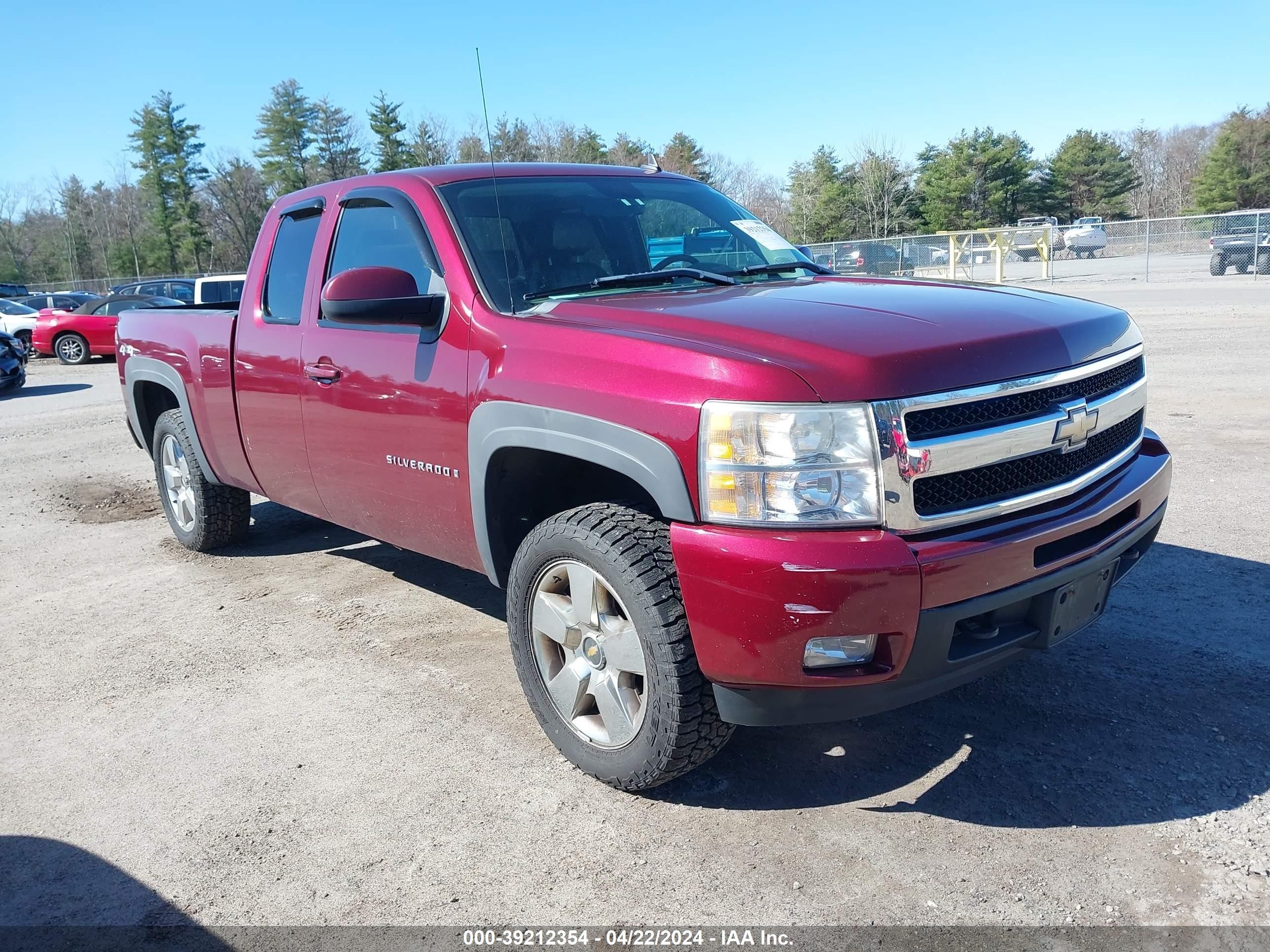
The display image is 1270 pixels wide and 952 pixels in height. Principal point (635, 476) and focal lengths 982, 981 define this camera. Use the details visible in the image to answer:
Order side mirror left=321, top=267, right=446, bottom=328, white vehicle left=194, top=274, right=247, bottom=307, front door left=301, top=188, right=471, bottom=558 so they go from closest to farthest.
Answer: side mirror left=321, top=267, right=446, bottom=328 → front door left=301, top=188, right=471, bottom=558 → white vehicle left=194, top=274, right=247, bottom=307

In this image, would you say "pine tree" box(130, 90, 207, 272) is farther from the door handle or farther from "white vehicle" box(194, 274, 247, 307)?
the door handle

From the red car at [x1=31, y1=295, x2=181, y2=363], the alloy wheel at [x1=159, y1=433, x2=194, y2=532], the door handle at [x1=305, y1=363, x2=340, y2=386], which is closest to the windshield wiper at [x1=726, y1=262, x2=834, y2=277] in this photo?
the door handle at [x1=305, y1=363, x2=340, y2=386]

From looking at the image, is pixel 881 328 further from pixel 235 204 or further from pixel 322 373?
pixel 235 204

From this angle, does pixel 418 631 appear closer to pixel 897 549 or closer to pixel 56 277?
pixel 897 549

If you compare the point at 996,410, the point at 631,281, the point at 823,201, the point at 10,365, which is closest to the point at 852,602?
the point at 996,410

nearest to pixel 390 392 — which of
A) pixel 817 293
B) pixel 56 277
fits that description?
pixel 817 293

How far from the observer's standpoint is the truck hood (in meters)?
2.56

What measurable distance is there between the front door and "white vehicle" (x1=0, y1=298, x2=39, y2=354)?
840 inches

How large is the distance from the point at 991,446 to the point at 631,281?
1518mm

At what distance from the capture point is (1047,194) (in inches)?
2522

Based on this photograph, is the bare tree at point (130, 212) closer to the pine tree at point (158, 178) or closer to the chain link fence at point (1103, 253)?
the pine tree at point (158, 178)

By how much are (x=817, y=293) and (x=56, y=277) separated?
8081 cm

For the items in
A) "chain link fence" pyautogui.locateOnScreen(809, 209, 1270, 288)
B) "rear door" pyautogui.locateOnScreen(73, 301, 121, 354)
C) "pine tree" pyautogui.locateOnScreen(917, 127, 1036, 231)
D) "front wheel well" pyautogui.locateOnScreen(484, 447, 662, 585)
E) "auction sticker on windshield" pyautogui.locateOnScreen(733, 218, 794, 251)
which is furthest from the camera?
"pine tree" pyautogui.locateOnScreen(917, 127, 1036, 231)

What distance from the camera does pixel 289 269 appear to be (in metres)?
4.66
